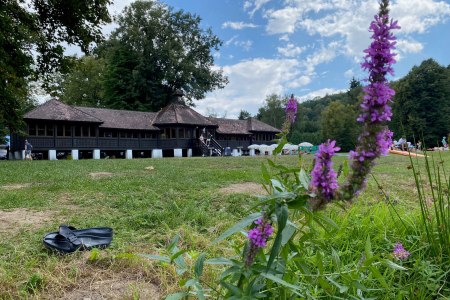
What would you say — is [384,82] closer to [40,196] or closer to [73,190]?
[40,196]

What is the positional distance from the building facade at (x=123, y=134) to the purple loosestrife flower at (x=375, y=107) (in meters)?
31.1

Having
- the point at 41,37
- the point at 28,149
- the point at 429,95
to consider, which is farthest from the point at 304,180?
the point at 429,95

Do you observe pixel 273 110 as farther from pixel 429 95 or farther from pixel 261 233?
pixel 261 233

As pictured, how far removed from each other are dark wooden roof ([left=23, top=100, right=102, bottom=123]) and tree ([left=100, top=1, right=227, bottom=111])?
12.1 m

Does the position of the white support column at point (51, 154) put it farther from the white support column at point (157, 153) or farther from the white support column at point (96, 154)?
the white support column at point (157, 153)

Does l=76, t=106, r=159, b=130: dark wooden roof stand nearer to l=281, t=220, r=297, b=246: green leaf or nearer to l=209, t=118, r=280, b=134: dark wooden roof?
l=209, t=118, r=280, b=134: dark wooden roof

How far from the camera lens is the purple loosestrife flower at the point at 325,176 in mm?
1023

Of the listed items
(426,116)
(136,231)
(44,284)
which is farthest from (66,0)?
(426,116)

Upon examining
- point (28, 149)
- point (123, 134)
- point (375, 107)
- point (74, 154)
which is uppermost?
point (123, 134)

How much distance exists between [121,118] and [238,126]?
17.1m

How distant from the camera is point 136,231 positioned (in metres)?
3.93

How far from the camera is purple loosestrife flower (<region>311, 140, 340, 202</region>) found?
3.36 ft

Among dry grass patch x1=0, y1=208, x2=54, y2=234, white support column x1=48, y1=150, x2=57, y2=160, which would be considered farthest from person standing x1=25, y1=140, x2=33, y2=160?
dry grass patch x1=0, y1=208, x2=54, y2=234

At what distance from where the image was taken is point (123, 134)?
34.7 m
